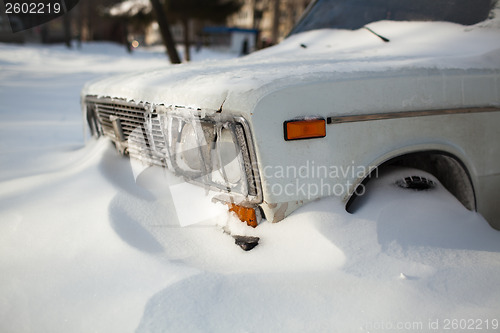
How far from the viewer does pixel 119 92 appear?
2.16 metres

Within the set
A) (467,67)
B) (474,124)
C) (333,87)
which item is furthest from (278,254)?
(467,67)

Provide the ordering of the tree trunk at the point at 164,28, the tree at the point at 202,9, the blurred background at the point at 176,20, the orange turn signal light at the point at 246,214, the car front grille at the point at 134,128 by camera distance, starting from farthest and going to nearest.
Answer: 1. the blurred background at the point at 176,20
2. the tree at the point at 202,9
3. the tree trunk at the point at 164,28
4. the car front grille at the point at 134,128
5. the orange turn signal light at the point at 246,214

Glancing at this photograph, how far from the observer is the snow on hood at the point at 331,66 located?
59.9 inches

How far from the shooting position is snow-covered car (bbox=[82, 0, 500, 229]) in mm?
1481

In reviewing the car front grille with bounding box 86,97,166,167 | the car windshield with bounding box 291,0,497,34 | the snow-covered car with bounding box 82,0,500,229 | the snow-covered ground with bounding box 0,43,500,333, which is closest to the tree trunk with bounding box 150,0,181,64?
the car windshield with bounding box 291,0,497,34

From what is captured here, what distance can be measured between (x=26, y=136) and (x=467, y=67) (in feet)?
14.7

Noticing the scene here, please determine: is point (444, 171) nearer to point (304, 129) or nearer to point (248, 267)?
point (304, 129)

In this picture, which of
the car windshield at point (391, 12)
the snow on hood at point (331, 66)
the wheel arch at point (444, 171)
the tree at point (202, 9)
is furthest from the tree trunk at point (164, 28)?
the tree at point (202, 9)

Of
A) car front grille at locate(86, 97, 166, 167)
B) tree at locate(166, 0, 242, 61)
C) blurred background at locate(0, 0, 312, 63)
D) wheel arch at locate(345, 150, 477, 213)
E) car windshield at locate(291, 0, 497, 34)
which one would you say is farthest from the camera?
blurred background at locate(0, 0, 312, 63)

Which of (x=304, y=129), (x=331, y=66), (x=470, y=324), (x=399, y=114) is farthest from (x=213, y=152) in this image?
(x=470, y=324)

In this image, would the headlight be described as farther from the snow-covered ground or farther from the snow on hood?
the snow-covered ground

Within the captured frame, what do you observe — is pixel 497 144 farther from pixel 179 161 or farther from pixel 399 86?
pixel 179 161

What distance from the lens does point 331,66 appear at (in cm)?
172

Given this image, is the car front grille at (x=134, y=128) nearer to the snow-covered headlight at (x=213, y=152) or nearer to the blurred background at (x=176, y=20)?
the snow-covered headlight at (x=213, y=152)
